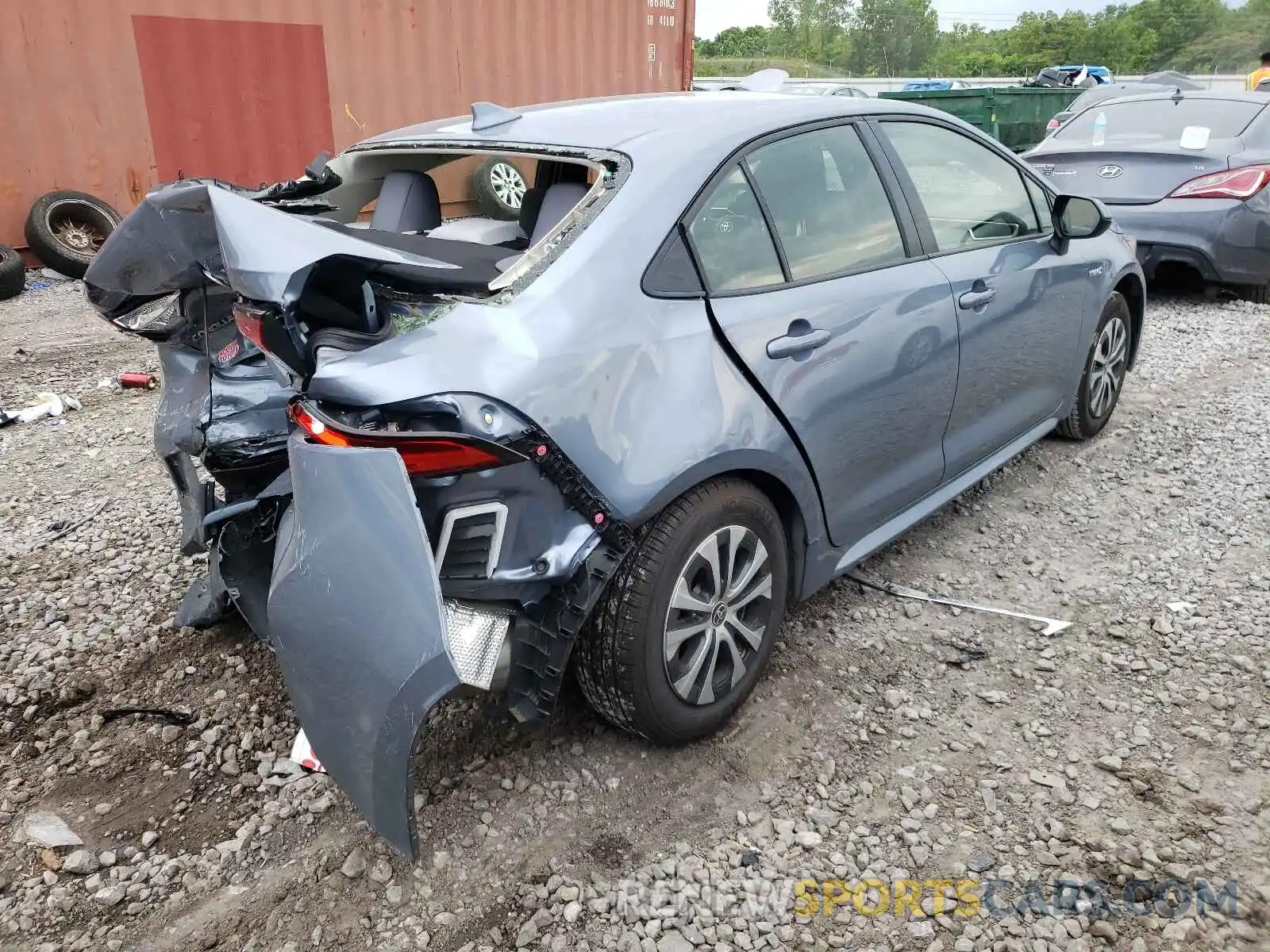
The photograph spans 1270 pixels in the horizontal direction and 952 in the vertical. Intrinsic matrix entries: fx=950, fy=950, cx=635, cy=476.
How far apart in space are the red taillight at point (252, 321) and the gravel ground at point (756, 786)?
1148 millimetres

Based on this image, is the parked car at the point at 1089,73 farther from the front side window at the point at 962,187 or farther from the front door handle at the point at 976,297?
the front door handle at the point at 976,297

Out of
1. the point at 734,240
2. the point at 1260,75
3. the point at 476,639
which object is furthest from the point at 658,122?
the point at 1260,75

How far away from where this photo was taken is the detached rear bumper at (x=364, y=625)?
1865 millimetres

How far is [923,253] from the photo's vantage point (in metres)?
3.11

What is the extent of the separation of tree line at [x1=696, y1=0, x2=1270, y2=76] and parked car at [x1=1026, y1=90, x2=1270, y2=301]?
48.6 m

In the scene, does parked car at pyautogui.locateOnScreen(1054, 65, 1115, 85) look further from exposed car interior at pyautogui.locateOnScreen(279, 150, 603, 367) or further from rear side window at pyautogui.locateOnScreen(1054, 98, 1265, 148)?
exposed car interior at pyautogui.locateOnScreen(279, 150, 603, 367)

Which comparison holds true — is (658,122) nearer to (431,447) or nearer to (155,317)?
(431,447)

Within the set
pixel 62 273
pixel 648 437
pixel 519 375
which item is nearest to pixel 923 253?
pixel 648 437

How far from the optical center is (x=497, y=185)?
7.57 m

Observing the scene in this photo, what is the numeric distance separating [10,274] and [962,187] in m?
7.34

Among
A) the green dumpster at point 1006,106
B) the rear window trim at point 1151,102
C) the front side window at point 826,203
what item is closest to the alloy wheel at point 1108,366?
the front side window at point 826,203

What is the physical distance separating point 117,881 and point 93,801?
329 millimetres

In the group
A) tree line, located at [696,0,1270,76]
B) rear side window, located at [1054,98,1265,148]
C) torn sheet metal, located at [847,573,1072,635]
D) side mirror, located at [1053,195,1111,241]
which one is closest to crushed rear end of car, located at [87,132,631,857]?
torn sheet metal, located at [847,573,1072,635]

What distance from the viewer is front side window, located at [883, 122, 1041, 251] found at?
322 cm
